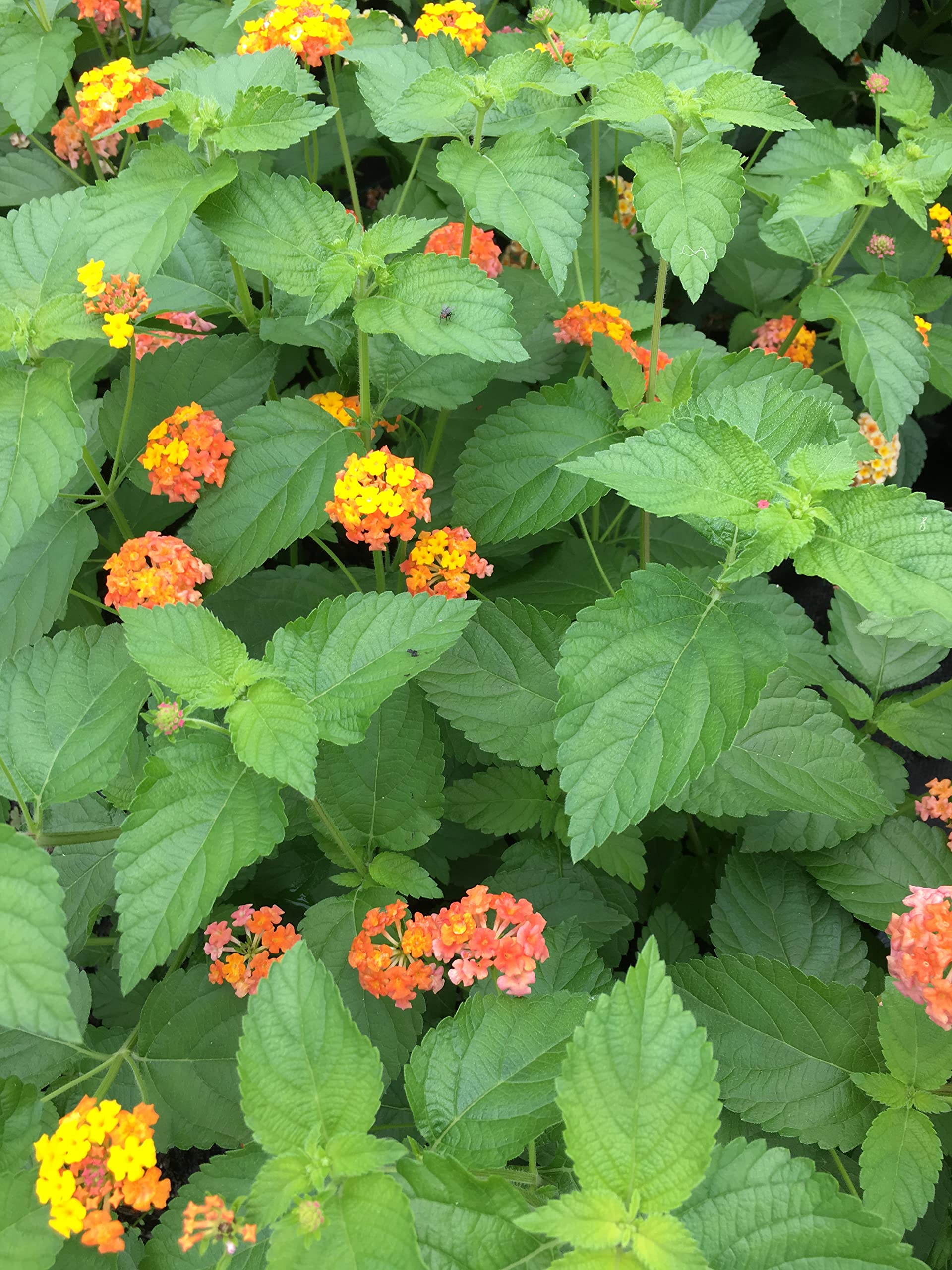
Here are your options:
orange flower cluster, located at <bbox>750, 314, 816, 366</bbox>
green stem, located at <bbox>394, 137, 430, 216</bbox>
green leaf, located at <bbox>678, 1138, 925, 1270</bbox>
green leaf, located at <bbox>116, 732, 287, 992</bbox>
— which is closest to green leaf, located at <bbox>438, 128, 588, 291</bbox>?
green stem, located at <bbox>394, 137, 430, 216</bbox>

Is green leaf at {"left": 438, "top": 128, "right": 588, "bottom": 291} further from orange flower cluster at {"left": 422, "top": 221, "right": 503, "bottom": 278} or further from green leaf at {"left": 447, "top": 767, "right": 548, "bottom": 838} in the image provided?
green leaf at {"left": 447, "top": 767, "right": 548, "bottom": 838}

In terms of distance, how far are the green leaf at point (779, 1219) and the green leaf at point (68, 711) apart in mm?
1070

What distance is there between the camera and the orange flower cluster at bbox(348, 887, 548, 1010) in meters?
1.46

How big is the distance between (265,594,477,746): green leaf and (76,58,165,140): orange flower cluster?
117cm

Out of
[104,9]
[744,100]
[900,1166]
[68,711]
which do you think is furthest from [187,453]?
[900,1166]

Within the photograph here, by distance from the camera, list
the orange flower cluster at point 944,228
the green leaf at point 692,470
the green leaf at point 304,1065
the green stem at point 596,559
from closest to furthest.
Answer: the green leaf at point 304,1065
the green leaf at point 692,470
the green stem at point 596,559
the orange flower cluster at point 944,228

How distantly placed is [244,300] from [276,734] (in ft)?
3.41

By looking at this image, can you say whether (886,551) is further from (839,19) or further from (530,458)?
(839,19)

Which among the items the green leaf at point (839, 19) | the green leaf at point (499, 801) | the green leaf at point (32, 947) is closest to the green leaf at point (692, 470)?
the green leaf at point (499, 801)

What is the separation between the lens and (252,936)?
1.72m

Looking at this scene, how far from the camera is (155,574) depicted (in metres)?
1.69

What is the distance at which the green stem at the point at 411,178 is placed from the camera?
6.79 ft

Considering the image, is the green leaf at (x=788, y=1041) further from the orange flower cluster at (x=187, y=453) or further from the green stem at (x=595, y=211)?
the green stem at (x=595, y=211)

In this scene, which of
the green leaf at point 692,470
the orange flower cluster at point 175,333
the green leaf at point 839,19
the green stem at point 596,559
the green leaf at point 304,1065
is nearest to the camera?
the green leaf at point 304,1065
